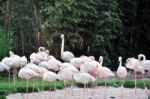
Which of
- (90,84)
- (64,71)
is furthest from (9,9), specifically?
(64,71)

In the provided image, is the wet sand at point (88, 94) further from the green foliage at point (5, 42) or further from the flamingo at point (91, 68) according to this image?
the green foliage at point (5, 42)

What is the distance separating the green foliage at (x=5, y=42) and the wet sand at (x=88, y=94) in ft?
16.8

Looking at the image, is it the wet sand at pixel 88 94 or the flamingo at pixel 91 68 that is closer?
the wet sand at pixel 88 94

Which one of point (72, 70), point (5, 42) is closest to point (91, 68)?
point (72, 70)

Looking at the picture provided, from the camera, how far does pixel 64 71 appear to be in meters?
10.6

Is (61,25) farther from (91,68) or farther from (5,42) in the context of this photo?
(91,68)

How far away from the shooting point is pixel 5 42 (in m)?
16.8

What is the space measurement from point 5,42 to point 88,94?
6.31 m

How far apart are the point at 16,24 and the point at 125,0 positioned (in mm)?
4337

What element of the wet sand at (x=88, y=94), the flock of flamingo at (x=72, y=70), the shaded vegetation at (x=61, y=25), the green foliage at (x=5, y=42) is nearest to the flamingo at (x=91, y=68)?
the flock of flamingo at (x=72, y=70)

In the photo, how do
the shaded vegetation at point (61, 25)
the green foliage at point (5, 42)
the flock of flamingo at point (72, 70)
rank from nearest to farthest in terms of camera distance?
the flock of flamingo at point (72, 70), the green foliage at point (5, 42), the shaded vegetation at point (61, 25)

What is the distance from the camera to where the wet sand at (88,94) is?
420 inches

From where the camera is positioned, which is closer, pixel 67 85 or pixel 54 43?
pixel 67 85

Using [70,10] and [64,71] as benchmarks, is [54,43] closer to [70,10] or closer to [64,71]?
[70,10]
